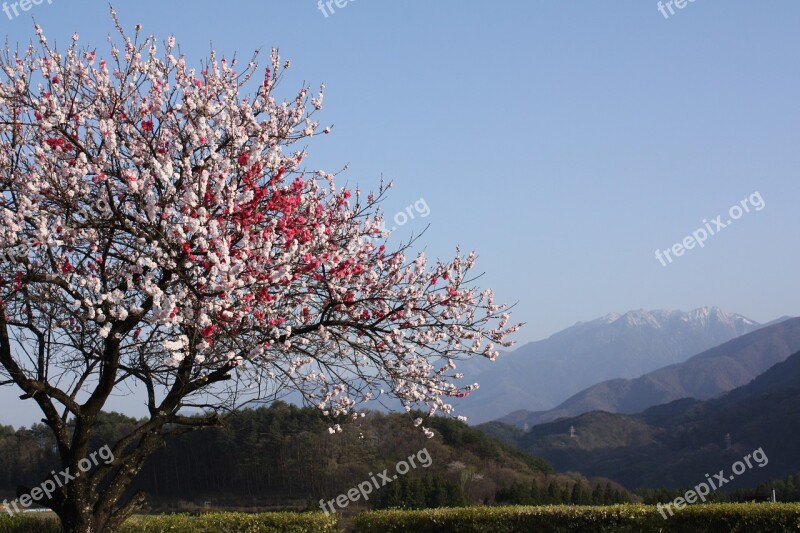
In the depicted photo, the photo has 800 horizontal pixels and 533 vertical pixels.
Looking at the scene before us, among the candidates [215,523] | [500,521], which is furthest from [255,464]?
[215,523]

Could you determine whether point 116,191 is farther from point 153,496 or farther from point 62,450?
point 153,496

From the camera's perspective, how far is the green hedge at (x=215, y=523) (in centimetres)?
1652

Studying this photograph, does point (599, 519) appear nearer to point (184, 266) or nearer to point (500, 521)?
point (500, 521)

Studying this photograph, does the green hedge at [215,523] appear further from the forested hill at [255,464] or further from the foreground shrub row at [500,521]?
the forested hill at [255,464]

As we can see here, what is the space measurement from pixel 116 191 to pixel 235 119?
2.40m

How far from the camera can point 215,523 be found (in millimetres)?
17359

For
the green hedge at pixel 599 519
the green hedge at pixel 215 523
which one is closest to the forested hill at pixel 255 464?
the green hedge at pixel 599 519

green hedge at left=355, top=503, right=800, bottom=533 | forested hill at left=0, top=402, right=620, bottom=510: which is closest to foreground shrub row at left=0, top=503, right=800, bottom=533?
green hedge at left=355, top=503, right=800, bottom=533

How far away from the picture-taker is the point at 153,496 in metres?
94.2

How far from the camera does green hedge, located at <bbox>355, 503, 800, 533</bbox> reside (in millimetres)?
18109

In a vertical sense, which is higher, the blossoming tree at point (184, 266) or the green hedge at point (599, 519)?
the blossoming tree at point (184, 266)

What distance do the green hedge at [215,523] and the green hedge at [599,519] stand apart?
2601 millimetres

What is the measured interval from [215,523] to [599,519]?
9.10m

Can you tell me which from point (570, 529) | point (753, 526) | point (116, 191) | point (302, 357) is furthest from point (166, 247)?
point (753, 526)
